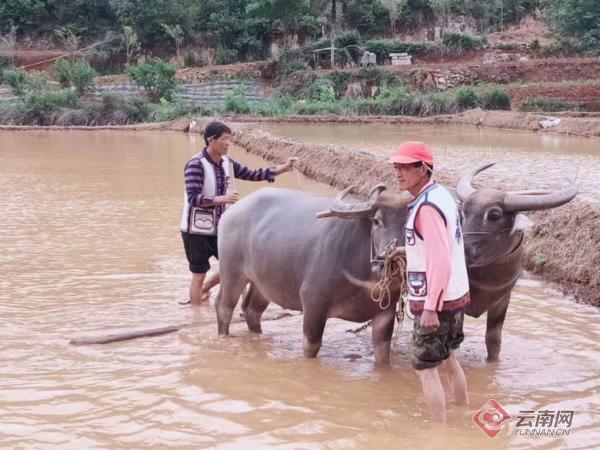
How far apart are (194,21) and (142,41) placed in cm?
374

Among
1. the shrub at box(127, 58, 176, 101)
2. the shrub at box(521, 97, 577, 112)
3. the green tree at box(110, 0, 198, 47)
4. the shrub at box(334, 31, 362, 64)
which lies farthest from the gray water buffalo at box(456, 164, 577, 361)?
the green tree at box(110, 0, 198, 47)

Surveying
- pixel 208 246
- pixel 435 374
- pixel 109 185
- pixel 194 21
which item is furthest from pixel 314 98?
pixel 435 374

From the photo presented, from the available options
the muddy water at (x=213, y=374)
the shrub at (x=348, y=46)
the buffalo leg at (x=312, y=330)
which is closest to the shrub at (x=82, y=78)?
the shrub at (x=348, y=46)

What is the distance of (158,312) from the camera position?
6598 mm

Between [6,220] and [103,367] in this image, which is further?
[6,220]

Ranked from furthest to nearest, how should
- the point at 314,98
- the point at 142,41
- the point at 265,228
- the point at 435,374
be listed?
1. the point at 142,41
2. the point at 314,98
3. the point at 265,228
4. the point at 435,374

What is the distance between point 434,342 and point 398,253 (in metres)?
0.66

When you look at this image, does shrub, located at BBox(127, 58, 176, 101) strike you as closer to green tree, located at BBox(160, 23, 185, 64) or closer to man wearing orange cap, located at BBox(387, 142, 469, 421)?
green tree, located at BBox(160, 23, 185, 64)

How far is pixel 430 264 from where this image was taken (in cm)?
367

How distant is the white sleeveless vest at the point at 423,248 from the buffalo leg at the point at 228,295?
2.14m

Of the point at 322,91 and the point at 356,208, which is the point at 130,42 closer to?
the point at 322,91

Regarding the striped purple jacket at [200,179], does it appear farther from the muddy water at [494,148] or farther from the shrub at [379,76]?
the shrub at [379,76]

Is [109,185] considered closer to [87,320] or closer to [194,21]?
[87,320]

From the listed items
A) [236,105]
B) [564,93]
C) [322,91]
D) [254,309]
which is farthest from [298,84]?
[254,309]
